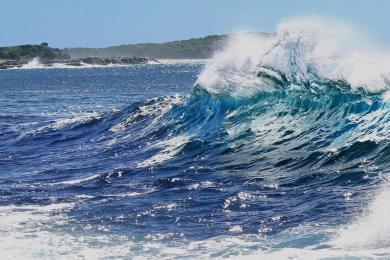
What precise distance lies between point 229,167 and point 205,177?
1.06 meters

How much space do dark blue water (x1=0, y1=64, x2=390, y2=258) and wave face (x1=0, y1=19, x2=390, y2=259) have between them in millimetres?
40

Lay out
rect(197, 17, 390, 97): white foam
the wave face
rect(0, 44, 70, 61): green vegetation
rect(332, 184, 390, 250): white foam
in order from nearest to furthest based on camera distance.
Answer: rect(332, 184, 390, 250): white foam → the wave face → rect(197, 17, 390, 97): white foam → rect(0, 44, 70, 61): green vegetation

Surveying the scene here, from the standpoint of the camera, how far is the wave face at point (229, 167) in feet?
33.8

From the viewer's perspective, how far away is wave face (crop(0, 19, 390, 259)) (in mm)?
10312

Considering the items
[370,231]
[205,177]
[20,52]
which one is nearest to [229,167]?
[205,177]

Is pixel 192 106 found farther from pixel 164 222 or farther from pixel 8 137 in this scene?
pixel 164 222

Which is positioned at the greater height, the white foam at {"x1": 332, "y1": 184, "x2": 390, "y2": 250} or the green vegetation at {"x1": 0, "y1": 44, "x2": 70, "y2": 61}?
the green vegetation at {"x1": 0, "y1": 44, "x2": 70, "y2": 61}

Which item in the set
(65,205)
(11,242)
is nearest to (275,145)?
(65,205)

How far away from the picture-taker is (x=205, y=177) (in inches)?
587

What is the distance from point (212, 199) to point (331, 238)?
3476 mm

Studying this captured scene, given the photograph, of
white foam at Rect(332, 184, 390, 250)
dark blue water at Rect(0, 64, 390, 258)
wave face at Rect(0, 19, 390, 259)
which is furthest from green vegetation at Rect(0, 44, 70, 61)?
white foam at Rect(332, 184, 390, 250)

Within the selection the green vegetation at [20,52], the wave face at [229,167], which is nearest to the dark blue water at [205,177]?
the wave face at [229,167]

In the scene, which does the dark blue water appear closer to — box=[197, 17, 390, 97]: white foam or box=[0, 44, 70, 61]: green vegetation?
box=[197, 17, 390, 97]: white foam

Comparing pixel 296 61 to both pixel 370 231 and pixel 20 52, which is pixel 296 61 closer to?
pixel 370 231
